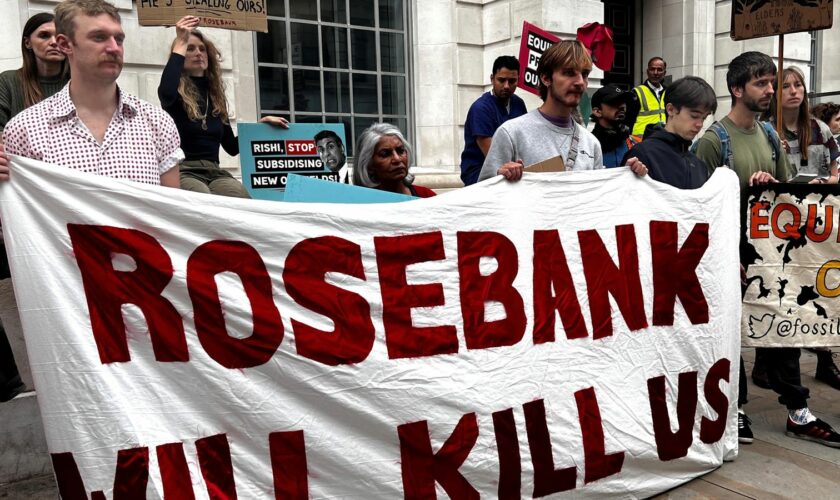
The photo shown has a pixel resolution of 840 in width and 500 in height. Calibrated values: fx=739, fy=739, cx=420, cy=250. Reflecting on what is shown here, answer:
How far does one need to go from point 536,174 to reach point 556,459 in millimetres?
1153

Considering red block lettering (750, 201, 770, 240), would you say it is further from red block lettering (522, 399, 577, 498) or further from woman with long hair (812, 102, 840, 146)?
woman with long hair (812, 102, 840, 146)

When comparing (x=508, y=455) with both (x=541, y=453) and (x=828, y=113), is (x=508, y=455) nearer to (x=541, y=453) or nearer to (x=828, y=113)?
(x=541, y=453)

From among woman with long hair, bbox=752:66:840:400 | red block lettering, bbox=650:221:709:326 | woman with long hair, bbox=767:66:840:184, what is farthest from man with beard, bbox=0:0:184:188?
woman with long hair, bbox=767:66:840:184

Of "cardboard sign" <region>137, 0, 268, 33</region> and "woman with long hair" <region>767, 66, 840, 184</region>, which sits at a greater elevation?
"cardboard sign" <region>137, 0, 268, 33</region>

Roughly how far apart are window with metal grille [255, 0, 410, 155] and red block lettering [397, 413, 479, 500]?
18.0ft

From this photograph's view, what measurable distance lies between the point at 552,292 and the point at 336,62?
18.7 ft

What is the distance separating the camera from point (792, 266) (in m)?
3.87

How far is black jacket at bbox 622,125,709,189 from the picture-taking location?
356 cm

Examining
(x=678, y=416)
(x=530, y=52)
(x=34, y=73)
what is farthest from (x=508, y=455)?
(x=530, y=52)

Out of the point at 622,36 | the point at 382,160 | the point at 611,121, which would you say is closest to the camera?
the point at 382,160

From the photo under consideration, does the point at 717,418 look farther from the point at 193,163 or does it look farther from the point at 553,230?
the point at 193,163

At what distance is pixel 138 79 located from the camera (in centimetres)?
628

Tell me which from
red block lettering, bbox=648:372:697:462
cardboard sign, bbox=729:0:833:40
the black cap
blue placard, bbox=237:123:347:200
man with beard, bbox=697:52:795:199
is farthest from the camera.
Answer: cardboard sign, bbox=729:0:833:40

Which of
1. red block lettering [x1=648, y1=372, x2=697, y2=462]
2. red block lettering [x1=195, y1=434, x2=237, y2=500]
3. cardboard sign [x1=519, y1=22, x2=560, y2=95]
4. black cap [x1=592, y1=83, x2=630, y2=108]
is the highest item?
cardboard sign [x1=519, y1=22, x2=560, y2=95]
